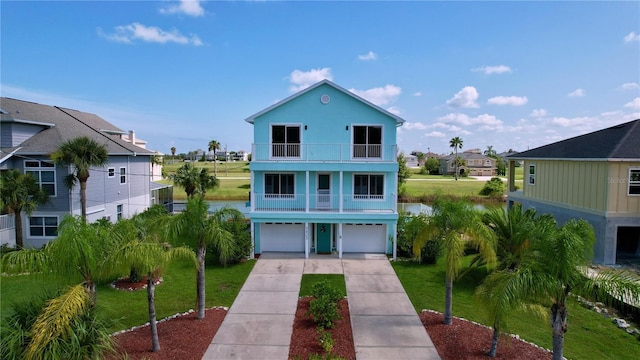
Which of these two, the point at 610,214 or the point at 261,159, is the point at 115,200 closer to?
the point at 261,159

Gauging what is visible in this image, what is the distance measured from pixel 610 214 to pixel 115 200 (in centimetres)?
2451

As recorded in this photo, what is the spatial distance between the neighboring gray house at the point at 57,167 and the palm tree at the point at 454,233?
17.2 m

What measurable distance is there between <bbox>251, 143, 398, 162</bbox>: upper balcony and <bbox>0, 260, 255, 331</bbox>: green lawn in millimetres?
5823

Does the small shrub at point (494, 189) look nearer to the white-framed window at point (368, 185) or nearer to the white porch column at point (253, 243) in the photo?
the white-framed window at point (368, 185)

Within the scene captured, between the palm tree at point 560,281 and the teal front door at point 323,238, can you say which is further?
the teal front door at point 323,238

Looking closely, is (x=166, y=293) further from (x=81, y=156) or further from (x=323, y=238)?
(x=81, y=156)

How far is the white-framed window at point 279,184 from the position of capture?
17.8 m

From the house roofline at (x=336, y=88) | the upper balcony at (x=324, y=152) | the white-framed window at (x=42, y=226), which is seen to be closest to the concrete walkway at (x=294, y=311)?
the upper balcony at (x=324, y=152)

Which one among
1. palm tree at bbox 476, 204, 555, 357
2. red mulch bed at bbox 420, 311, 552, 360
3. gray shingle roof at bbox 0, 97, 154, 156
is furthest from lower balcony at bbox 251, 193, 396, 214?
gray shingle roof at bbox 0, 97, 154, 156

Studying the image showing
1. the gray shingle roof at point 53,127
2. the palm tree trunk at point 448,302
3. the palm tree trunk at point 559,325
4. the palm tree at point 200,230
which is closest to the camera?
the palm tree trunk at point 559,325

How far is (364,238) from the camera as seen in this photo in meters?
17.7

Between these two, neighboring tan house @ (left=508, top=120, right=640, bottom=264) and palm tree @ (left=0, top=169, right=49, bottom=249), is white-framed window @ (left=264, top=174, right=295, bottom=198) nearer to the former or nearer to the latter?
palm tree @ (left=0, top=169, right=49, bottom=249)

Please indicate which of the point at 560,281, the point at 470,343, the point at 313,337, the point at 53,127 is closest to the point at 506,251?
the point at 470,343

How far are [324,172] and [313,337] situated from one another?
962 centimetres
